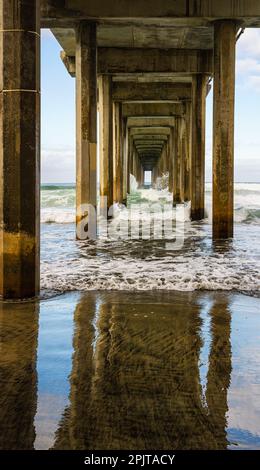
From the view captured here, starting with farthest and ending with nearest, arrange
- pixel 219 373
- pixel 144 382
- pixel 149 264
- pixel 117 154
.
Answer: pixel 117 154
pixel 149 264
pixel 219 373
pixel 144 382

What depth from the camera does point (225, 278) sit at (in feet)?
18.6

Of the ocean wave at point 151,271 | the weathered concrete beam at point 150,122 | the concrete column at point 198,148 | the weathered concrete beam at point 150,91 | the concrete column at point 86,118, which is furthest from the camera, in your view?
the weathered concrete beam at point 150,122

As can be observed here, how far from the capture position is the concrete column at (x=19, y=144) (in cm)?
465

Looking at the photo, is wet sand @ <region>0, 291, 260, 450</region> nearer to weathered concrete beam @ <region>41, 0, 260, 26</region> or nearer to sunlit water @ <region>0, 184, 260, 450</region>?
sunlit water @ <region>0, 184, 260, 450</region>

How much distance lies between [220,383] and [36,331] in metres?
1.51

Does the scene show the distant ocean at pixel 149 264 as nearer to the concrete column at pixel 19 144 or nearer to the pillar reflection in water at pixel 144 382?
the concrete column at pixel 19 144

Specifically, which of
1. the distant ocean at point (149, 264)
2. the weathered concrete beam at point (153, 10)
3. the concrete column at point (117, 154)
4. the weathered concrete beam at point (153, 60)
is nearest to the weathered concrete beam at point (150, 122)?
the concrete column at point (117, 154)

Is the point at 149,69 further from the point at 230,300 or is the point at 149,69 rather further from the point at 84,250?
the point at 230,300

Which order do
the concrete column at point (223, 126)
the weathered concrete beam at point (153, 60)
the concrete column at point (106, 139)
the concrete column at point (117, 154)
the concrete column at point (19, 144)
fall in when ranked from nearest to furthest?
1. the concrete column at point (19, 144)
2. the concrete column at point (223, 126)
3. the weathered concrete beam at point (153, 60)
4. the concrete column at point (106, 139)
5. the concrete column at point (117, 154)

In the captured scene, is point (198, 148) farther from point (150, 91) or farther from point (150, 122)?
point (150, 122)

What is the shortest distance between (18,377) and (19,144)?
101 inches

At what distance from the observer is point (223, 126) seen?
1012 centimetres

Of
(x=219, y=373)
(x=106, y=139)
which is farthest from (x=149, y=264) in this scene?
(x=106, y=139)

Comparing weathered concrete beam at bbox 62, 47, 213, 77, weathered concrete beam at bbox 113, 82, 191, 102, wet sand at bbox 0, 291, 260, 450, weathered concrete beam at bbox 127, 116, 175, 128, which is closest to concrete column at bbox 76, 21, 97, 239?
weathered concrete beam at bbox 62, 47, 213, 77
